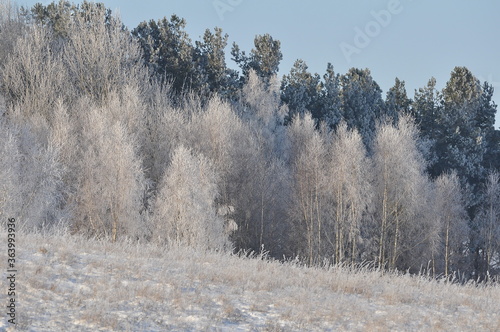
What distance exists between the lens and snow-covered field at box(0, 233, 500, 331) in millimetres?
7617

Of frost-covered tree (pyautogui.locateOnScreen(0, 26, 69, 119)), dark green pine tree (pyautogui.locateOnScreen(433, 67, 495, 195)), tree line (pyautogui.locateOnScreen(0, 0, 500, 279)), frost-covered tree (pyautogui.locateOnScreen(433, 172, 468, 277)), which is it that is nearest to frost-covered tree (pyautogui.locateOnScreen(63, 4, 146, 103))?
tree line (pyautogui.locateOnScreen(0, 0, 500, 279))

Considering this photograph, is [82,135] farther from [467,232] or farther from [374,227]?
[467,232]

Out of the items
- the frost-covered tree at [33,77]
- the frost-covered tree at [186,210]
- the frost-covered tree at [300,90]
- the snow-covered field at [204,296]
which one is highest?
the frost-covered tree at [300,90]

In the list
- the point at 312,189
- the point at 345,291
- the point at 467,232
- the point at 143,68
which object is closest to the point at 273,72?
the point at 143,68

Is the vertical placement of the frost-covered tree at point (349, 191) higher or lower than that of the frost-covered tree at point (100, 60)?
lower

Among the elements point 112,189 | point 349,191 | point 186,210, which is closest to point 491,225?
point 349,191

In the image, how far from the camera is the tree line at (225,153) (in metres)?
31.5

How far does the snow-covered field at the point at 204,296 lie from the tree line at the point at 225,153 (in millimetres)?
15007

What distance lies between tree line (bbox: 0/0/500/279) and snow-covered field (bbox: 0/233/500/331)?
15.0 meters

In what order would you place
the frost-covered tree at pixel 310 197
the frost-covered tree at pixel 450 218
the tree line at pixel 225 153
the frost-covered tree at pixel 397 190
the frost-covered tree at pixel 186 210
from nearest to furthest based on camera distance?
the frost-covered tree at pixel 186 210
the tree line at pixel 225 153
the frost-covered tree at pixel 397 190
the frost-covered tree at pixel 310 197
the frost-covered tree at pixel 450 218

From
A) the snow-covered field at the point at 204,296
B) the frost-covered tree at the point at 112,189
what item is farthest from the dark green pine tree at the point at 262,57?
the snow-covered field at the point at 204,296

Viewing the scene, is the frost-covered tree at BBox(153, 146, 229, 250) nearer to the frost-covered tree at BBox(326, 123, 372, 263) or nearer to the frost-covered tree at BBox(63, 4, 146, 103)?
the frost-covered tree at BBox(326, 123, 372, 263)

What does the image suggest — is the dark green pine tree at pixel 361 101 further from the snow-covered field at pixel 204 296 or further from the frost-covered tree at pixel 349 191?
the snow-covered field at pixel 204 296

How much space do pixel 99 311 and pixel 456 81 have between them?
53.2 metres
